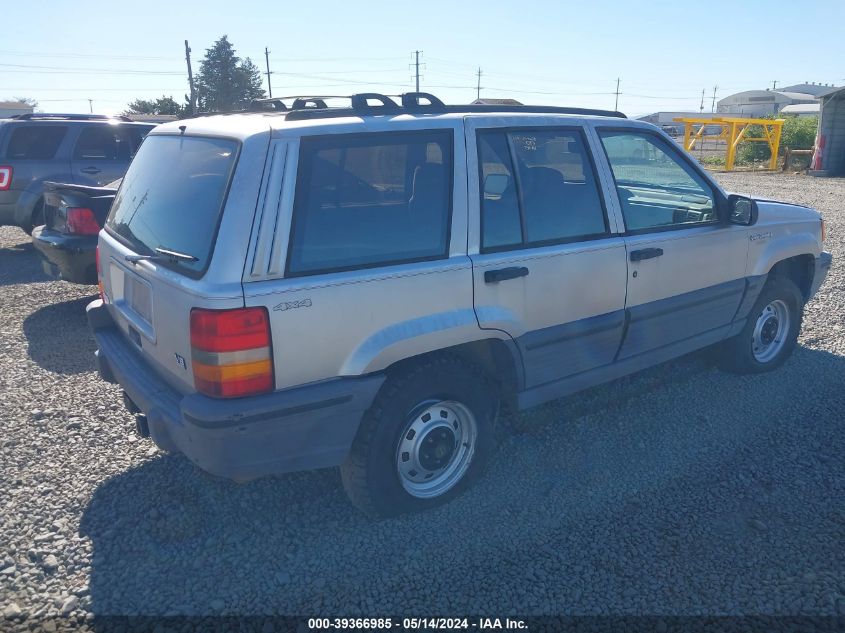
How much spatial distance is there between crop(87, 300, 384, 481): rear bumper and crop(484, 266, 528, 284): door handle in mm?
748

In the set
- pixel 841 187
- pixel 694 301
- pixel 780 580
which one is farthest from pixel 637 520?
pixel 841 187

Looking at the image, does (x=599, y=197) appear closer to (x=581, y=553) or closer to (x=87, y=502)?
(x=581, y=553)

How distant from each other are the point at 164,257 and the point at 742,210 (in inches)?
142

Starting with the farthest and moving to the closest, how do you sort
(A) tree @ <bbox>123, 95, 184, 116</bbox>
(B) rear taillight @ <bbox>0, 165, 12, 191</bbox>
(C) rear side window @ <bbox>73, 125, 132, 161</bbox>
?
(A) tree @ <bbox>123, 95, 184, 116</bbox>
(C) rear side window @ <bbox>73, 125, 132, 161</bbox>
(B) rear taillight @ <bbox>0, 165, 12, 191</bbox>

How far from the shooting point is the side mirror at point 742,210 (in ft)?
14.4

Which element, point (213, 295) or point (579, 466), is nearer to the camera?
point (213, 295)

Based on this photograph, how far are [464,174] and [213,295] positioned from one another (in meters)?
1.38

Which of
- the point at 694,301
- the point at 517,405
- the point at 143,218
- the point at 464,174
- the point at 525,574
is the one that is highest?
the point at 464,174

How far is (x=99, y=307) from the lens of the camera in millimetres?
3953

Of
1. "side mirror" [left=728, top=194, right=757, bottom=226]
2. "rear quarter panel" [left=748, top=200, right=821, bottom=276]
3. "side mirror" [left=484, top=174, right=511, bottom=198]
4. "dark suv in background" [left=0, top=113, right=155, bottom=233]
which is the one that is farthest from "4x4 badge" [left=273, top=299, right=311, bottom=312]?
"dark suv in background" [left=0, top=113, right=155, bottom=233]

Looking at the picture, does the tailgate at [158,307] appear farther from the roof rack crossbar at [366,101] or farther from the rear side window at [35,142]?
the rear side window at [35,142]

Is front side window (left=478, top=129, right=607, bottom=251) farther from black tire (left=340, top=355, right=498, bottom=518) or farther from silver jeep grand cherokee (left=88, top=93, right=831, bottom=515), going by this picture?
black tire (left=340, top=355, right=498, bottom=518)

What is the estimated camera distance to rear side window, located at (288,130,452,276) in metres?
2.88

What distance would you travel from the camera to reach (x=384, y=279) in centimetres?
299
